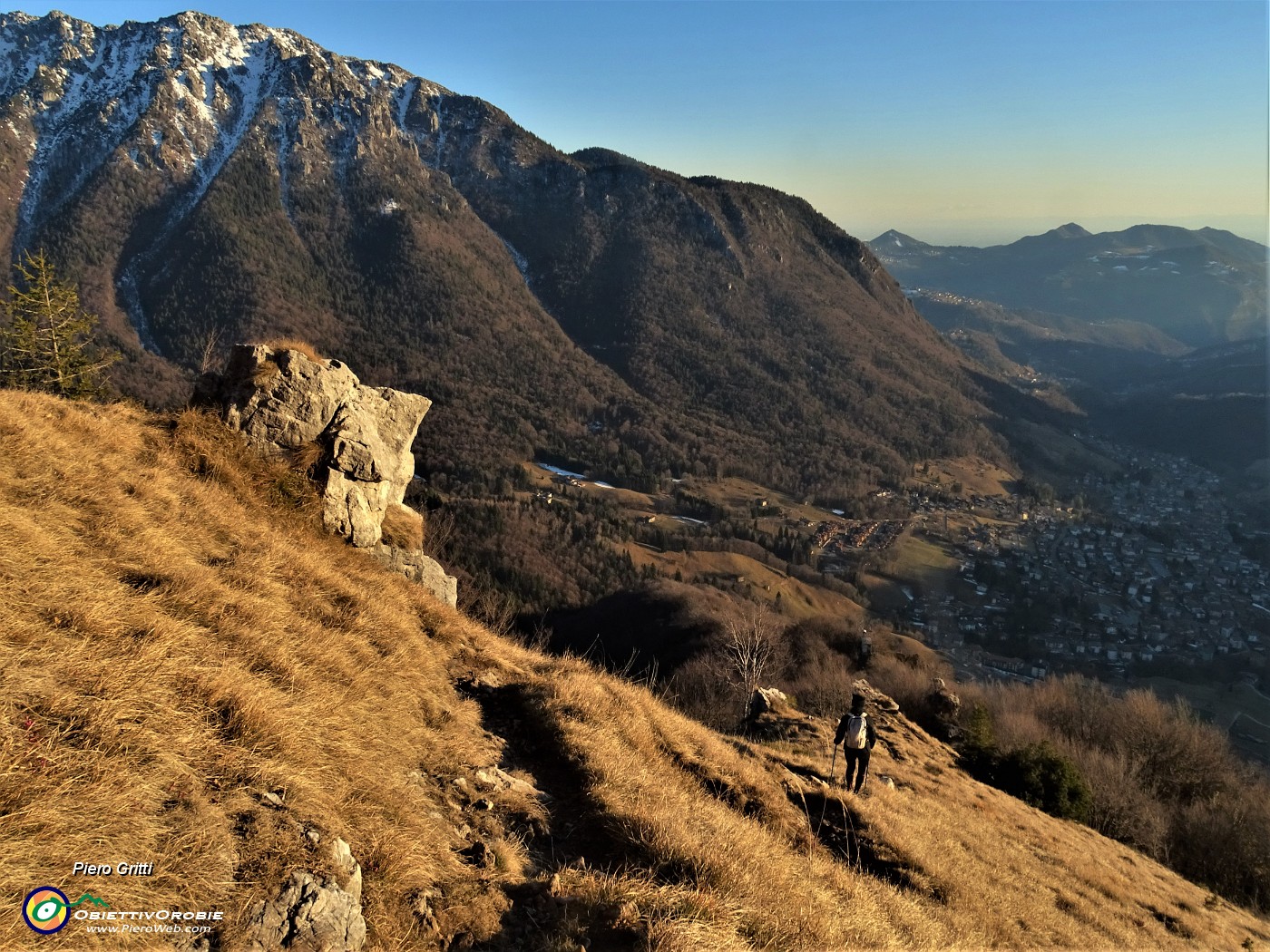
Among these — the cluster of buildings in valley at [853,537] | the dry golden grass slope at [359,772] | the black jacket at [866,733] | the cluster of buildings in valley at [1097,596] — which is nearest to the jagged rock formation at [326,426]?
the dry golden grass slope at [359,772]

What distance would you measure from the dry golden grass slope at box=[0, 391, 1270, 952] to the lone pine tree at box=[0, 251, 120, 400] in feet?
70.5

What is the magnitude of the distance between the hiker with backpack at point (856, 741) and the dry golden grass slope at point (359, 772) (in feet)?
3.17

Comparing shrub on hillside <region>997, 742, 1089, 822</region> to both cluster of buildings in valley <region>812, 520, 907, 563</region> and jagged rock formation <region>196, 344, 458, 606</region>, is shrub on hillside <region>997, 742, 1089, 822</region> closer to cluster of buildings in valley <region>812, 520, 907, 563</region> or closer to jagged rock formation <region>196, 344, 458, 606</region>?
jagged rock formation <region>196, 344, 458, 606</region>

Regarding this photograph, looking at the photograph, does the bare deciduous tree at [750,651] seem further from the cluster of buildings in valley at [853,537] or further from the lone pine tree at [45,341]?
the cluster of buildings in valley at [853,537]

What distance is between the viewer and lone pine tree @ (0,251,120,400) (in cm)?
2712

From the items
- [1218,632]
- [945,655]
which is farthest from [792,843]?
[1218,632]

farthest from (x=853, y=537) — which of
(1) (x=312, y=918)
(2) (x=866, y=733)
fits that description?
(1) (x=312, y=918)

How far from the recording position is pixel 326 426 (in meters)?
14.9

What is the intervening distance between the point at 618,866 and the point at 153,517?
8973mm

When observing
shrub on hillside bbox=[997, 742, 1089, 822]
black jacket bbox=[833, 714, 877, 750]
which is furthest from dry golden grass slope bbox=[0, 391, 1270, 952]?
shrub on hillside bbox=[997, 742, 1089, 822]

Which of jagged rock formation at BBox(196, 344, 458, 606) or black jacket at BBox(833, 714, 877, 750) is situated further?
jagged rock formation at BBox(196, 344, 458, 606)

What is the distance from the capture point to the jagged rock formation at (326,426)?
13922 mm
